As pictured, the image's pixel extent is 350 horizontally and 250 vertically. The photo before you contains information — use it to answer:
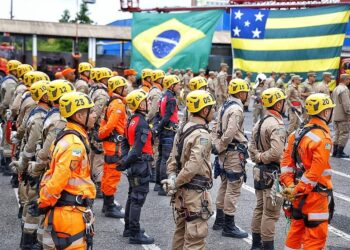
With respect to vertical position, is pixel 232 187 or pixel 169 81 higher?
pixel 169 81

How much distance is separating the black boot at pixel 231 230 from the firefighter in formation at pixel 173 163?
0.6 inches

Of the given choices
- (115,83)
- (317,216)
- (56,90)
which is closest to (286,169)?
(317,216)

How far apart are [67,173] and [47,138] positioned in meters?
1.46

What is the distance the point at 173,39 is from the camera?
13805 millimetres

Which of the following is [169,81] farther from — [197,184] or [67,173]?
[67,173]

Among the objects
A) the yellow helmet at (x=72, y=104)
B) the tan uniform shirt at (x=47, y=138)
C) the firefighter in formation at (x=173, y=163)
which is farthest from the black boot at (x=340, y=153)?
Answer: the yellow helmet at (x=72, y=104)

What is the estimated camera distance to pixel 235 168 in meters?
7.81

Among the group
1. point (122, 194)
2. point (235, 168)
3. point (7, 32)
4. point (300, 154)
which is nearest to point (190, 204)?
point (300, 154)

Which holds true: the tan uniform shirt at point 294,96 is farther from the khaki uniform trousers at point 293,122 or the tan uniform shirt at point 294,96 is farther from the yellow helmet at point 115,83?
the yellow helmet at point 115,83

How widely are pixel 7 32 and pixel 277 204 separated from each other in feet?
90.4

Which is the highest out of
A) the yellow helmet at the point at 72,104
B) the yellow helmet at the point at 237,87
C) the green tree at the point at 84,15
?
the green tree at the point at 84,15

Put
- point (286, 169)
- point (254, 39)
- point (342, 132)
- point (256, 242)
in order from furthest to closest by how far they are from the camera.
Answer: point (342, 132) → point (254, 39) → point (256, 242) → point (286, 169)

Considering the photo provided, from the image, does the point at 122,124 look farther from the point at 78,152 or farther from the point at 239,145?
the point at 78,152

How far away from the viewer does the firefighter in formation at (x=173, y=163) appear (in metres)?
5.16
